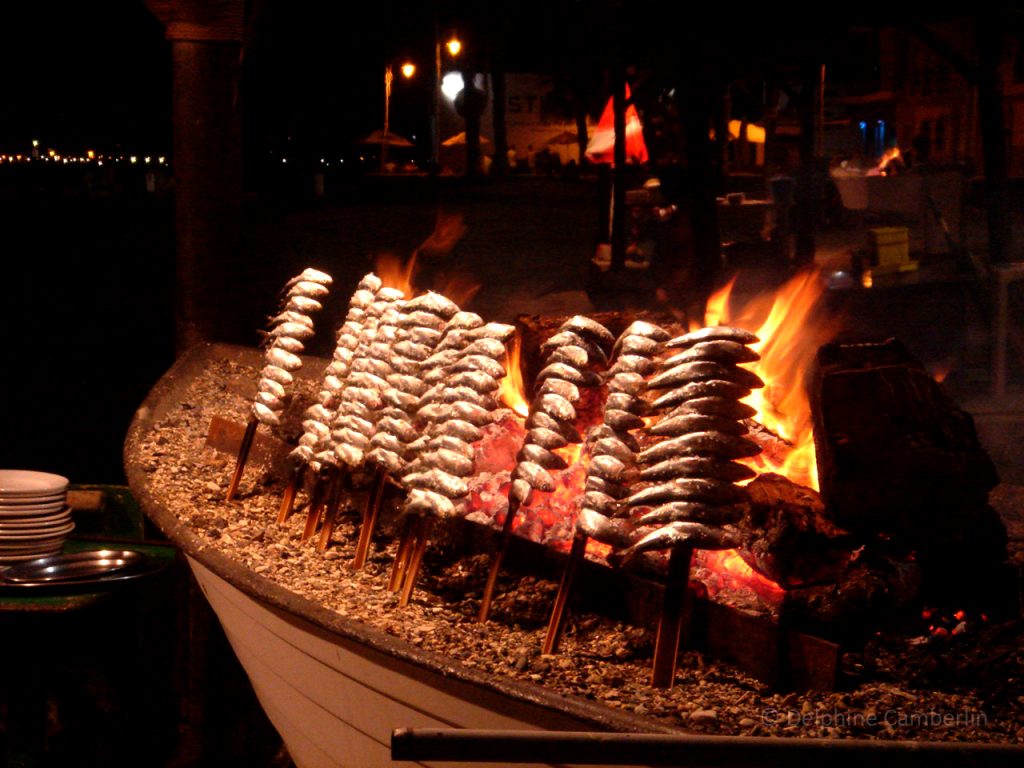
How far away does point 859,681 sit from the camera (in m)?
2.50

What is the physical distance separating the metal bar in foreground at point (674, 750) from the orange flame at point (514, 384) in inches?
105

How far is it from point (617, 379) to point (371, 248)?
1649cm

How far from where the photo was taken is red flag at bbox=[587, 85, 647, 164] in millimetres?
15328

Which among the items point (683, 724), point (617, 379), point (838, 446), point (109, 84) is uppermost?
point (109, 84)

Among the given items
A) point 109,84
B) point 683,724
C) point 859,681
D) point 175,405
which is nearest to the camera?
point 683,724

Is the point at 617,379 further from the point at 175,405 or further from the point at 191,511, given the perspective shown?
the point at 175,405

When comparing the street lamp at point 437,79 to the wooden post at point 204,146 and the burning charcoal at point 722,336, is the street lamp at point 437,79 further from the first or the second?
the burning charcoal at point 722,336

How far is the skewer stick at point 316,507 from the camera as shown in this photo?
153 inches

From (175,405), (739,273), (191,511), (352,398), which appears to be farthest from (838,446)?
(739,273)

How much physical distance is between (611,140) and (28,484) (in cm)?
1172

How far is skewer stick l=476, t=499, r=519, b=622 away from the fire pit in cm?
4

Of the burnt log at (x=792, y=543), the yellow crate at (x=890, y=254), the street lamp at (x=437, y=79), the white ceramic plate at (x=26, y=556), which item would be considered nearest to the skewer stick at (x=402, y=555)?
the burnt log at (x=792, y=543)

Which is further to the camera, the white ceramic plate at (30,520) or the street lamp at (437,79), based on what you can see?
the street lamp at (437,79)

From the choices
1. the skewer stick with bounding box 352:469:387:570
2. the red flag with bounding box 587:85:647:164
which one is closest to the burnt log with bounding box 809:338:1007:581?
the skewer stick with bounding box 352:469:387:570
